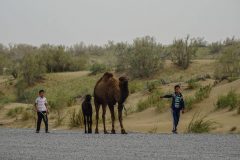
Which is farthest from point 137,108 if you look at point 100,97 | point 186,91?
point 100,97

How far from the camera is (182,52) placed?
56188 millimetres

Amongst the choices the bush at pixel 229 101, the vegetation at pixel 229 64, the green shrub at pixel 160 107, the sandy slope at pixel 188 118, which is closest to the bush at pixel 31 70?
the vegetation at pixel 229 64

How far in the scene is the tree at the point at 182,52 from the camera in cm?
5572

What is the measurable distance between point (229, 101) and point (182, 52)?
28.6m

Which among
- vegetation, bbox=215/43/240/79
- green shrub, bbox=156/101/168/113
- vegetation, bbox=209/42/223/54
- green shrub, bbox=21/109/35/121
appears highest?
vegetation, bbox=209/42/223/54

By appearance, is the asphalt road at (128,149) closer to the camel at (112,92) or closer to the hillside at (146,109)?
the camel at (112,92)

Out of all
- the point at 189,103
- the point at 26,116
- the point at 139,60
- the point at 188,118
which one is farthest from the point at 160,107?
the point at 139,60

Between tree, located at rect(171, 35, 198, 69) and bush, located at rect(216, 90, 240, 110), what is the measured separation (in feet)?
86.7

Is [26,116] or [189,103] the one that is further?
[26,116]

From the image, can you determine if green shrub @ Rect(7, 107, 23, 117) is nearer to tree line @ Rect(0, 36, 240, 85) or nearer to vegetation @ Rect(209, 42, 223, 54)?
tree line @ Rect(0, 36, 240, 85)

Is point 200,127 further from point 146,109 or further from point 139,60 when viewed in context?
point 139,60

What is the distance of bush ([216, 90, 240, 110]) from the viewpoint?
27.5 meters

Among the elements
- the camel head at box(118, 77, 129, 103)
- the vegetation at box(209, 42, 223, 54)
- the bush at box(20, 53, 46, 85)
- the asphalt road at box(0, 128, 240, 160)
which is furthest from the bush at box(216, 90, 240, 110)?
the vegetation at box(209, 42, 223, 54)

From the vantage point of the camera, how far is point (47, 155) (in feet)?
49.8
